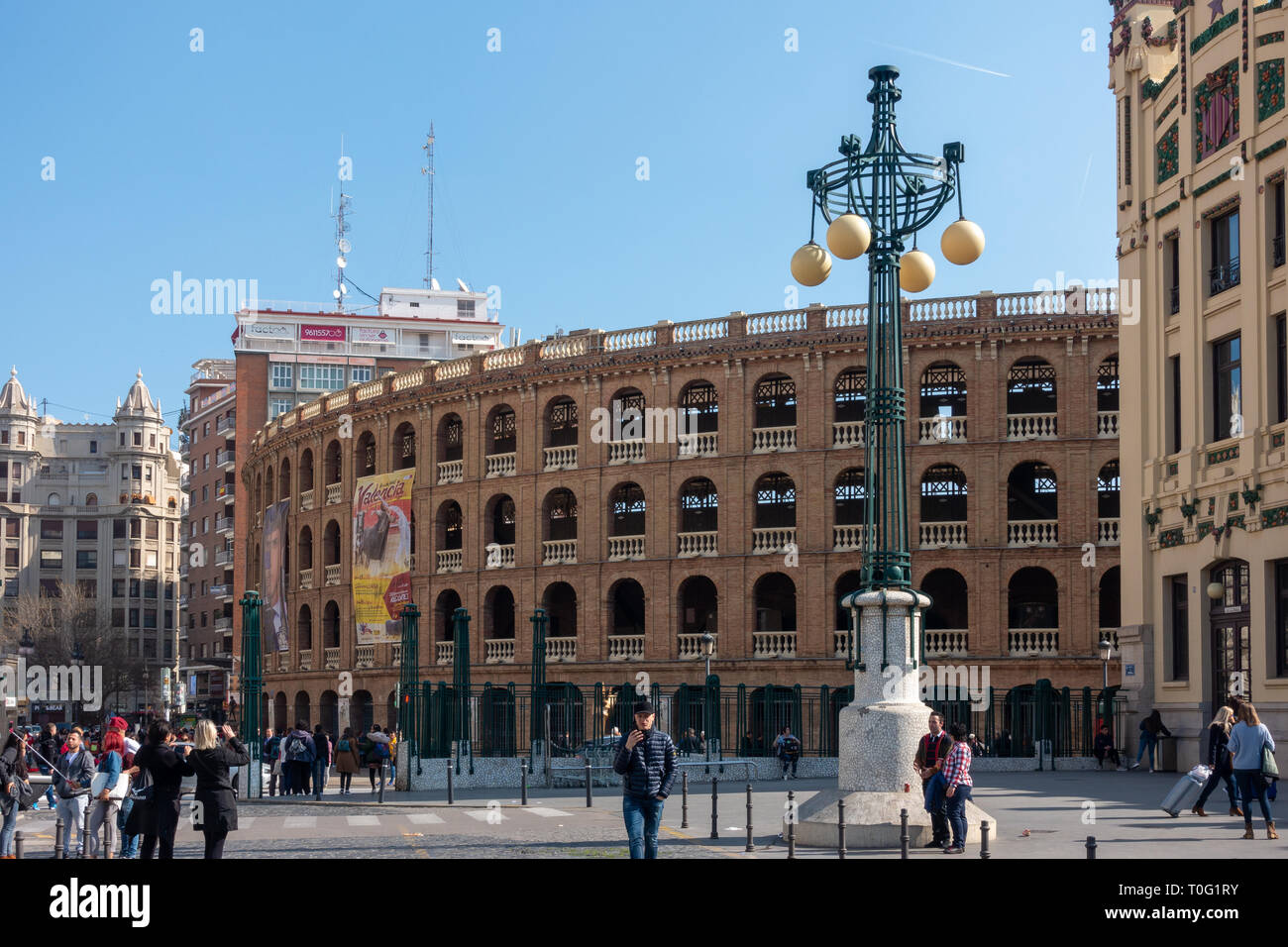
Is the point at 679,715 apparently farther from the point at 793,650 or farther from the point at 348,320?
the point at 348,320

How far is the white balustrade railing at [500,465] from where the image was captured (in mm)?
55188

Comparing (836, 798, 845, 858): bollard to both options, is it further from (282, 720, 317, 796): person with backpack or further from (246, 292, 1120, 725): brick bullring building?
(246, 292, 1120, 725): brick bullring building

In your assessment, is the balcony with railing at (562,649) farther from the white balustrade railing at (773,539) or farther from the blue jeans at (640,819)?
the blue jeans at (640,819)

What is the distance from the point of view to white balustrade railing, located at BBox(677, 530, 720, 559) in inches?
2007

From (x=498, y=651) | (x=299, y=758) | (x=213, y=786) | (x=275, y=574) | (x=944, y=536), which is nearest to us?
(x=213, y=786)

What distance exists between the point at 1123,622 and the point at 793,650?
14.8 meters

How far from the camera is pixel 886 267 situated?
18953mm

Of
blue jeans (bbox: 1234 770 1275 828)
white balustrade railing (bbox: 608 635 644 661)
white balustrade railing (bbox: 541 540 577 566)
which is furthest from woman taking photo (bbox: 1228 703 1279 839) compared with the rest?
white balustrade railing (bbox: 541 540 577 566)

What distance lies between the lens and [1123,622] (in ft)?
119

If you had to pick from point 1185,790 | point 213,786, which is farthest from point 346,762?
point 213,786

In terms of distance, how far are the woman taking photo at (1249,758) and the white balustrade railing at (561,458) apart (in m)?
36.1

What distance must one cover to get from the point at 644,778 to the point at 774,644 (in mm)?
35018

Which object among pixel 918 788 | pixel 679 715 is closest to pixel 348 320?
pixel 679 715

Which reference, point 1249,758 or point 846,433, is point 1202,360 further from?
point 846,433
